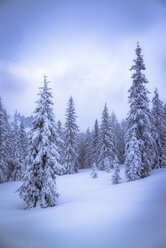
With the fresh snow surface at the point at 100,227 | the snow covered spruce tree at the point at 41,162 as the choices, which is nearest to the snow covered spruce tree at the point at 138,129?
the fresh snow surface at the point at 100,227

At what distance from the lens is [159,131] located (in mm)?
23516

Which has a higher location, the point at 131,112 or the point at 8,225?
the point at 131,112

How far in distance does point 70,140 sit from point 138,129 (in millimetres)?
17147

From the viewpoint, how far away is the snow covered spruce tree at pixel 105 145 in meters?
30.2

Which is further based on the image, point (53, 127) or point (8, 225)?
point (53, 127)

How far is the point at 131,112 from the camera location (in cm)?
1606

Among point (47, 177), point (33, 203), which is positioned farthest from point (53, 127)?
point (33, 203)

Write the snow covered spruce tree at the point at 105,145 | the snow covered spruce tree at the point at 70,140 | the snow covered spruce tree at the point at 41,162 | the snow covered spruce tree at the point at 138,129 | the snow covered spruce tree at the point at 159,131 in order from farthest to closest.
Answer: the snow covered spruce tree at the point at 105,145, the snow covered spruce tree at the point at 70,140, the snow covered spruce tree at the point at 159,131, the snow covered spruce tree at the point at 138,129, the snow covered spruce tree at the point at 41,162

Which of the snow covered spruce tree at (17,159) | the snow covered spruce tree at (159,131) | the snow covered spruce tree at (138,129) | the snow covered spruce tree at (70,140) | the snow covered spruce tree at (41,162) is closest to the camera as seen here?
the snow covered spruce tree at (41,162)

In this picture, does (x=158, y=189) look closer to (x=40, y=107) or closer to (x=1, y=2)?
(x=40, y=107)

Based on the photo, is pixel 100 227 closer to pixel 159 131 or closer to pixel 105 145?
pixel 159 131

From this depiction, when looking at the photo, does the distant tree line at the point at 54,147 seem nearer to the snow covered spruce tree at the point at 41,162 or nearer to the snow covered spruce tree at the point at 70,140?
the snow covered spruce tree at the point at 41,162

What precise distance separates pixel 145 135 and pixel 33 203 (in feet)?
42.1

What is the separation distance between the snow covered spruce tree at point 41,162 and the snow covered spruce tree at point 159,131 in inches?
720
